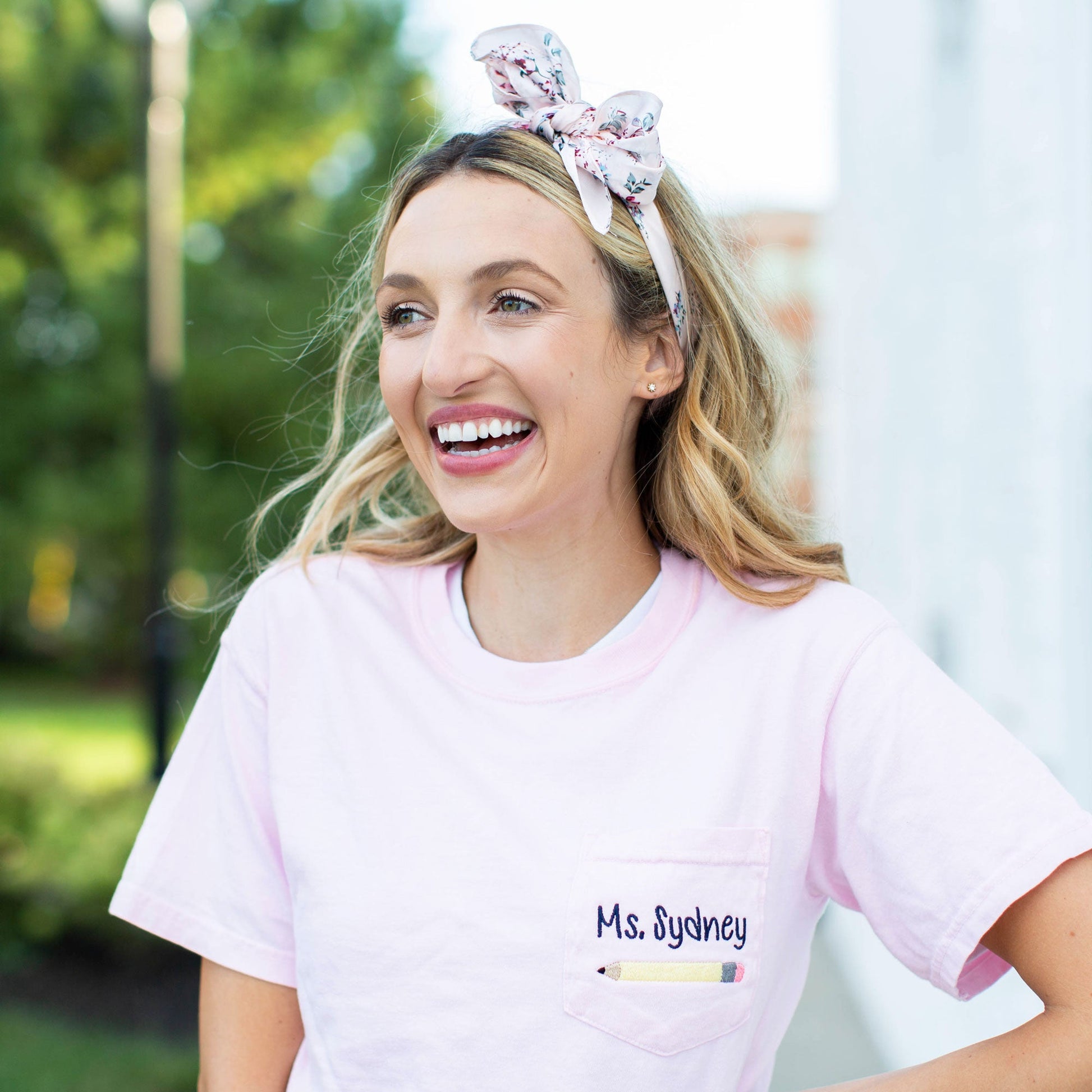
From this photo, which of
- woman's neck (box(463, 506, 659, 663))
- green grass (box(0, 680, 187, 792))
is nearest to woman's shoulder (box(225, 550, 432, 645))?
woman's neck (box(463, 506, 659, 663))

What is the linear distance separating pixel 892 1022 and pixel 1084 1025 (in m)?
2.73

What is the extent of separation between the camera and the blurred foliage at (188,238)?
12.1m

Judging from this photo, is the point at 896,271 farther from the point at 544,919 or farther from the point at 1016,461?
the point at 544,919

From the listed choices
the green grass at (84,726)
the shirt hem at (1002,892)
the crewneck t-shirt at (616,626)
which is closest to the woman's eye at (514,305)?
the crewneck t-shirt at (616,626)

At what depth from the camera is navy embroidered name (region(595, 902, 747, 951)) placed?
133cm

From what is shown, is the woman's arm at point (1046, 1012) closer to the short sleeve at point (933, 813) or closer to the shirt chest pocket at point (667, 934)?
the short sleeve at point (933, 813)

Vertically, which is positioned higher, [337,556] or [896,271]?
[896,271]

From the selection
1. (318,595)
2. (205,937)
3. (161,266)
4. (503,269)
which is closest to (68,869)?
(161,266)

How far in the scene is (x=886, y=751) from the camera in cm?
131

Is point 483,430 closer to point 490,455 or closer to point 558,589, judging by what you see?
point 490,455

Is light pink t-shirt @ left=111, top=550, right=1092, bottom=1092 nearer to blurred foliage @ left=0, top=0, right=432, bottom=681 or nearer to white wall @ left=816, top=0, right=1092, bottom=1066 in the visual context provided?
white wall @ left=816, top=0, right=1092, bottom=1066

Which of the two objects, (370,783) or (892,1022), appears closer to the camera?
(370,783)

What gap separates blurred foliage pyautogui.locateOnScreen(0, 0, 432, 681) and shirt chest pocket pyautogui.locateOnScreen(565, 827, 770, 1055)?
10.4 m

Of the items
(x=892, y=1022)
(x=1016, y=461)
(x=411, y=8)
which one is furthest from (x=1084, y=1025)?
(x=411, y=8)
